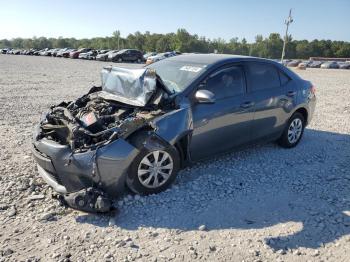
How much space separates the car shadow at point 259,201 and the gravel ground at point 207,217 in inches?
0.5

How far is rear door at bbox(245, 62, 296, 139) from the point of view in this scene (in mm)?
5609

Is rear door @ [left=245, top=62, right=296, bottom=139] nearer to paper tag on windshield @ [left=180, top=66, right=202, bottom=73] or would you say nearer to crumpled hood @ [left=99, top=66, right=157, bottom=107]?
paper tag on windshield @ [left=180, top=66, right=202, bottom=73]

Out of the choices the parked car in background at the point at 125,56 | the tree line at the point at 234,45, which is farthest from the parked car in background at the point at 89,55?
the tree line at the point at 234,45

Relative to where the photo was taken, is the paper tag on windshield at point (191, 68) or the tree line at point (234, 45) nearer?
the paper tag on windshield at point (191, 68)

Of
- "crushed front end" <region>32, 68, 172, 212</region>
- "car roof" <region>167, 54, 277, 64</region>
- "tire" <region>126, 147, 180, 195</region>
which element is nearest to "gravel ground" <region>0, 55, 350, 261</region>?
"tire" <region>126, 147, 180, 195</region>

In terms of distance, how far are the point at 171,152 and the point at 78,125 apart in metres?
1.18

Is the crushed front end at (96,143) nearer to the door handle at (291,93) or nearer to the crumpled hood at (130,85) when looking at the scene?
the crumpled hood at (130,85)

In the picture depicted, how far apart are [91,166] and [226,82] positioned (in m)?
2.40

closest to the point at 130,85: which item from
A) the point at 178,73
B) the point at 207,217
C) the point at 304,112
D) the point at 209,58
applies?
the point at 178,73

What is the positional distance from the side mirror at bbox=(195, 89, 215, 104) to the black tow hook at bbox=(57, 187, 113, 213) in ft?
5.75

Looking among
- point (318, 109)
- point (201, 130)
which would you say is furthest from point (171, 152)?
point (318, 109)

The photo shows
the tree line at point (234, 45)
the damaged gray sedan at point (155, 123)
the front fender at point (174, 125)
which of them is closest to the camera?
the damaged gray sedan at point (155, 123)

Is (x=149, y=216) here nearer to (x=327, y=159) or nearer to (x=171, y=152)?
(x=171, y=152)

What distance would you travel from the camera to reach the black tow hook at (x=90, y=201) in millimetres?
3877
